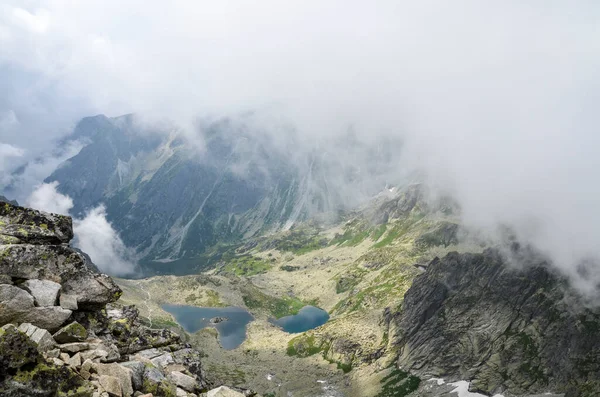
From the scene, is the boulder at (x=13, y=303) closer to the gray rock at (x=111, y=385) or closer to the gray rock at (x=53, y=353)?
the gray rock at (x=53, y=353)

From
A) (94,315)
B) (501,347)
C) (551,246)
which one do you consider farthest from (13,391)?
(551,246)

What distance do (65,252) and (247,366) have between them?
16954 cm

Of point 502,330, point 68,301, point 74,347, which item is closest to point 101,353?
point 74,347

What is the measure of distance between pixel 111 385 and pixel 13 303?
19.2ft

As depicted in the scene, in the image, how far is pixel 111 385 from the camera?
49.4 feet

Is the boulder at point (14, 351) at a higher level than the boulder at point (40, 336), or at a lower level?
lower

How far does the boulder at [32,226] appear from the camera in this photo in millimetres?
20234

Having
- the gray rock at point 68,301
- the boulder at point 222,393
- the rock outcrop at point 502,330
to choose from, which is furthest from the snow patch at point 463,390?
the gray rock at point 68,301

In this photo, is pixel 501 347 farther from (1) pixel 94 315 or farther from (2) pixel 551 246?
(1) pixel 94 315

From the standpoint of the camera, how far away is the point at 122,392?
1552cm

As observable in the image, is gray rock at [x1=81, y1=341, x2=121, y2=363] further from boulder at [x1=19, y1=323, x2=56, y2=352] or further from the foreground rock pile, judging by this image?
boulder at [x1=19, y1=323, x2=56, y2=352]

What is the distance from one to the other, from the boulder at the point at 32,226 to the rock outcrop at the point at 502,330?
168m

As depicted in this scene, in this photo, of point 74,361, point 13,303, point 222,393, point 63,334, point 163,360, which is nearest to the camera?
point 74,361

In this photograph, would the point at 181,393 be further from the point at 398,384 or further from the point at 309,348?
the point at 309,348
